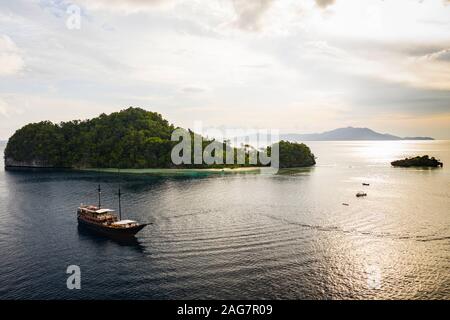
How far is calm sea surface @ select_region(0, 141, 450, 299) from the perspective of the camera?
163ft

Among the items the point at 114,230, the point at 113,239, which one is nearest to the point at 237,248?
the point at 114,230

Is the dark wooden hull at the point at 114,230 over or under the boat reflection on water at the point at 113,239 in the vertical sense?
over

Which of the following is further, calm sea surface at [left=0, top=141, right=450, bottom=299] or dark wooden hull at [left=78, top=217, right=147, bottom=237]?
dark wooden hull at [left=78, top=217, right=147, bottom=237]

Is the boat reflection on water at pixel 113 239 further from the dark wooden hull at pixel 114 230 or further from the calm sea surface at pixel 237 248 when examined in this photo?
the dark wooden hull at pixel 114 230

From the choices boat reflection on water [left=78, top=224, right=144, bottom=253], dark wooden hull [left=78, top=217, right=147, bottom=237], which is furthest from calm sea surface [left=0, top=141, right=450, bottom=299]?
dark wooden hull [left=78, top=217, right=147, bottom=237]

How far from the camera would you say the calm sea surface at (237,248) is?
49781mm

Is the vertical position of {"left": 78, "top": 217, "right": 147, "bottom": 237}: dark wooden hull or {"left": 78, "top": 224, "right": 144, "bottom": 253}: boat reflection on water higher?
{"left": 78, "top": 217, "right": 147, "bottom": 237}: dark wooden hull

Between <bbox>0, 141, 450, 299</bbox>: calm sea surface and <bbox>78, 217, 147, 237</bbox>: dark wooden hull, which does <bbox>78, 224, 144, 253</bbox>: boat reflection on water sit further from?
<bbox>78, 217, 147, 237</bbox>: dark wooden hull

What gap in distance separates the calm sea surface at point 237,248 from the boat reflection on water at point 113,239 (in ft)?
1.56

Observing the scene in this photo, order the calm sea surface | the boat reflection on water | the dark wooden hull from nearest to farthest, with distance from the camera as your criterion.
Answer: the calm sea surface → the boat reflection on water → the dark wooden hull

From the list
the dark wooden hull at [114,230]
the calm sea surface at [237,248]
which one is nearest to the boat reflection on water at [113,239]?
the calm sea surface at [237,248]

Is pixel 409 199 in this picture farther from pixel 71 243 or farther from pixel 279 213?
pixel 71 243

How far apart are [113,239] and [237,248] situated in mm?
27671

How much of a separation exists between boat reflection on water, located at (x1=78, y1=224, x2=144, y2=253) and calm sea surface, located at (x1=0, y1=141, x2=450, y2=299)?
475mm
